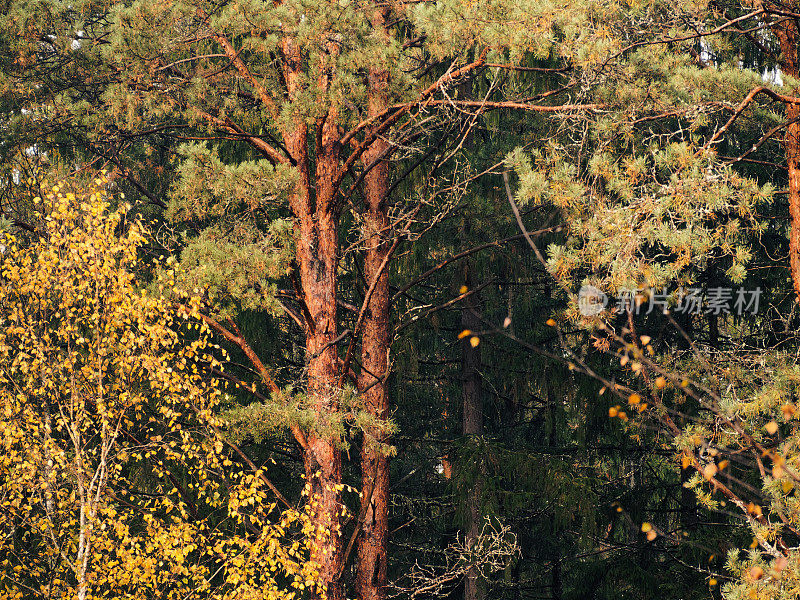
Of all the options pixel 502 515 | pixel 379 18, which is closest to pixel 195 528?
pixel 502 515

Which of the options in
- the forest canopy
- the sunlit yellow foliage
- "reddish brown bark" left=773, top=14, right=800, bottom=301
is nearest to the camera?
the forest canopy

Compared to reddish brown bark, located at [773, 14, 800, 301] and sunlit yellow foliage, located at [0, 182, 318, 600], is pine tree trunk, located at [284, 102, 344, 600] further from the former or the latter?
reddish brown bark, located at [773, 14, 800, 301]

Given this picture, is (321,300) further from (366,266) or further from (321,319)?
(366,266)

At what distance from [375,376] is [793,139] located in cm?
449

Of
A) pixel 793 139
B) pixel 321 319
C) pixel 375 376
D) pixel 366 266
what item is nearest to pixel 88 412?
pixel 321 319

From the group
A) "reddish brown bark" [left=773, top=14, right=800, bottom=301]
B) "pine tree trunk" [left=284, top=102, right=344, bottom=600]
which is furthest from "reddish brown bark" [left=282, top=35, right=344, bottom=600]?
"reddish brown bark" [left=773, top=14, right=800, bottom=301]

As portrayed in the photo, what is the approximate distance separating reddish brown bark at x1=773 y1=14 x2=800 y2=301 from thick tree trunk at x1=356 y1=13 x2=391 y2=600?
11.9 feet

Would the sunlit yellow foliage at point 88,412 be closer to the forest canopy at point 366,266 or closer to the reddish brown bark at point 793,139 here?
the forest canopy at point 366,266

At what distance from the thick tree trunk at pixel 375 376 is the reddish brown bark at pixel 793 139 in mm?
3641

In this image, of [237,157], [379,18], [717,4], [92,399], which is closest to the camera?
[92,399]

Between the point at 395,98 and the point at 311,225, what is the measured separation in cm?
145

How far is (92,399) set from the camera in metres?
7.60

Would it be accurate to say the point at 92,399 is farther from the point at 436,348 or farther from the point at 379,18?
the point at 436,348

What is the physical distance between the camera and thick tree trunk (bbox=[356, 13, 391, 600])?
8.89 metres
